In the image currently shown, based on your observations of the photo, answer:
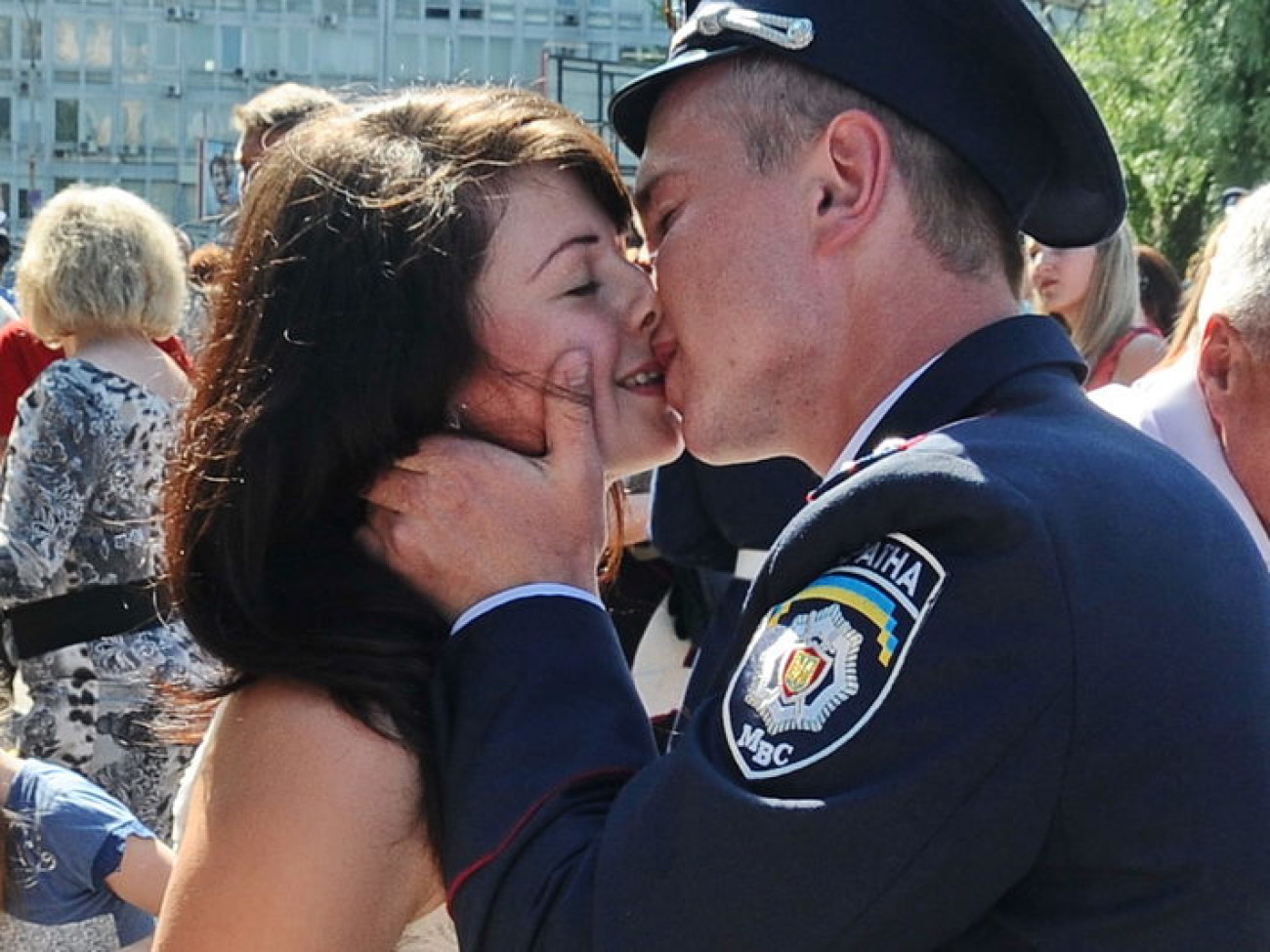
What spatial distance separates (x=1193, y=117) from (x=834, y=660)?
22.4 meters

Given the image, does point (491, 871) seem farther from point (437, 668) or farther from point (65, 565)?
point (65, 565)

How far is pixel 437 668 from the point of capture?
1711 millimetres

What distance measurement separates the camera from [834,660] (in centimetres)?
131

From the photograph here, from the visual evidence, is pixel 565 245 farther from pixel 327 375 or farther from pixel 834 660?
pixel 834 660

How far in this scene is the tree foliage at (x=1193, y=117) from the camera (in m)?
21.2

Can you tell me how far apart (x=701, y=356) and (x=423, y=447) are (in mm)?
316

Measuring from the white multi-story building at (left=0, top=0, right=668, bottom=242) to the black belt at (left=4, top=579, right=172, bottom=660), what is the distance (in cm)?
4318

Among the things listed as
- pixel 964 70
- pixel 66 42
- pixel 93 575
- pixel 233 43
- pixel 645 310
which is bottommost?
pixel 66 42

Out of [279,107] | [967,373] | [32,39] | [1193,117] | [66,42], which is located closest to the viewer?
[967,373]

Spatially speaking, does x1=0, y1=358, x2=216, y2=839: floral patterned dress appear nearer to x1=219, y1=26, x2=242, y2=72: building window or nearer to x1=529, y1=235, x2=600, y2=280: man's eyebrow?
x1=529, y1=235, x2=600, y2=280: man's eyebrow

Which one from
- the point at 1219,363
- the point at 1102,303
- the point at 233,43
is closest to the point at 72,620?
the point at 1219,363

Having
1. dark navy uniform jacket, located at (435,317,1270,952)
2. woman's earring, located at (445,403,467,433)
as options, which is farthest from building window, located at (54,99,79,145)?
dark navy uniform jacket, located at (435,317,1270,952)

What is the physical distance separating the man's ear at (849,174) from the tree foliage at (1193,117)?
19545mm

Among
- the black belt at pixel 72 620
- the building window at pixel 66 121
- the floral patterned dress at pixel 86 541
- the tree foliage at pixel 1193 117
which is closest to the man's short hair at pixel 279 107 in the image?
the floral patterned dress at pixel 86 541
